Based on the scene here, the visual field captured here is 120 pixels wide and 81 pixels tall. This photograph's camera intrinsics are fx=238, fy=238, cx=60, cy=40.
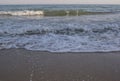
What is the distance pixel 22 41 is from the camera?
841cm

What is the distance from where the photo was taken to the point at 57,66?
544 cm

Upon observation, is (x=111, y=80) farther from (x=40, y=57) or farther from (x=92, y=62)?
(x=40, y=57)

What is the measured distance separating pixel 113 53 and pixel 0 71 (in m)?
3.14

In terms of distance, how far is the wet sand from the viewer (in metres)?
4.70

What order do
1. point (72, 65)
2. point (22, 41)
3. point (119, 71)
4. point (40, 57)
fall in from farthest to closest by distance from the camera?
point (22, 41)
point (40, 57)
point (72, 65)
point (119, 71)

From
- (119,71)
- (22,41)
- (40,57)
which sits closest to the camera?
(119,71)

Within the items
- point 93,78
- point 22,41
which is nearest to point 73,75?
point 93,78

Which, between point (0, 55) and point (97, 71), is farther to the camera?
point (0, 55)

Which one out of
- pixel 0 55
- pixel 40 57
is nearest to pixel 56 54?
pixel 40 57

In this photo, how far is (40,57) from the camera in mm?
6215

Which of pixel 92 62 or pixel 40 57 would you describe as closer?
pixel 92 62

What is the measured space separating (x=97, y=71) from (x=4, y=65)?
84.7 inches

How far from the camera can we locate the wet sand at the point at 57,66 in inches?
185

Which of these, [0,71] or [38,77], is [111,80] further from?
[0,71]
